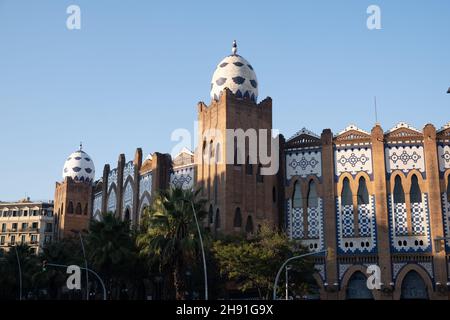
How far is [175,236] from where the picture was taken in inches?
1247

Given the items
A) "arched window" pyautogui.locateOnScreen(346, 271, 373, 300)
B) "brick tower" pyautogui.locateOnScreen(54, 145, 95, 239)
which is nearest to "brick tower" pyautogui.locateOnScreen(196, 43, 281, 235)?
"arched window" pyautogui.locateOnScreen(346, 271, 373, 300)

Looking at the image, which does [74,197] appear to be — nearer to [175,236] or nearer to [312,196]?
[312,196]

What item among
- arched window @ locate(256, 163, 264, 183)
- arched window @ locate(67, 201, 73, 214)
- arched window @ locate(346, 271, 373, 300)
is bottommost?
arched window @ locate(346, 271, 373, 300)

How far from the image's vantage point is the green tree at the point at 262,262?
121ft

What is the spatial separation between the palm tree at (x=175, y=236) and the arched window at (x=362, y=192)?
63.2ft

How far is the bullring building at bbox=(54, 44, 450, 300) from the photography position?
152ft

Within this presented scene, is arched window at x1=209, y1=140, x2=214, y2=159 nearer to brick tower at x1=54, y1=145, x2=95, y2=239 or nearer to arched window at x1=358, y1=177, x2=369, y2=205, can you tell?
arched window at x1=358, y1=177, x2=369, y2=205

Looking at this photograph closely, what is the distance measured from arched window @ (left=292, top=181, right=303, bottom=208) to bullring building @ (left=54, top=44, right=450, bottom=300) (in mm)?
82

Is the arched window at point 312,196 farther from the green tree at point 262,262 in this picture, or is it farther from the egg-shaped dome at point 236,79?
the green tree at point 262,262

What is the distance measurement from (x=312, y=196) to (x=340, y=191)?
2286 millimetres

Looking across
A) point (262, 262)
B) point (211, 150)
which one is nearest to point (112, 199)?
point (211, 150)

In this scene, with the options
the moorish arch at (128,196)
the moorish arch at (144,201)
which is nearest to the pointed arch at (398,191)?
the moorish arch at (144,201)
